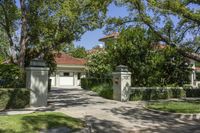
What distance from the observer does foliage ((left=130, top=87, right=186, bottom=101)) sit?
21094 mm

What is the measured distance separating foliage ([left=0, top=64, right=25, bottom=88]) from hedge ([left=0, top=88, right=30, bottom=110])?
141cm

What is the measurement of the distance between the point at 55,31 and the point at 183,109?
10390 mm

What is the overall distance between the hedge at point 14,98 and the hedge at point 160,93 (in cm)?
748

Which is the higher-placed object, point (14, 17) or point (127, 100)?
point (14, 17)

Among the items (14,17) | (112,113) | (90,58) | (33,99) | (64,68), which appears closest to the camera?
(112,113)

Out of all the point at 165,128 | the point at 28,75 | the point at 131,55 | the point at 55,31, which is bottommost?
the point at 165,128

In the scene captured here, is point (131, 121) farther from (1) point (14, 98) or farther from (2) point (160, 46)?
(2) point (160, 46)

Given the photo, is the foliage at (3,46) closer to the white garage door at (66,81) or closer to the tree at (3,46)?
the tree at (3,46)

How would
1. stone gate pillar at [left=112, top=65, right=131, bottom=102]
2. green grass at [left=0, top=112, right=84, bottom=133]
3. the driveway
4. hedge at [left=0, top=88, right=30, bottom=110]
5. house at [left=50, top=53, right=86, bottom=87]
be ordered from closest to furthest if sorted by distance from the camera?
green grass at [left=0, top=112, right=84, bottom=133] < the driveway < hedge at [left=0, top=88, right=30, bottom=110] < stone gate pillar at [left=112, top=65, right=131, bottom=102] < house at [left=50, top=53, right=86, bottom=87]

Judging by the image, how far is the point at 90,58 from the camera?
121ft

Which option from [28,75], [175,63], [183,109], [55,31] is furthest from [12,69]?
[175,63]

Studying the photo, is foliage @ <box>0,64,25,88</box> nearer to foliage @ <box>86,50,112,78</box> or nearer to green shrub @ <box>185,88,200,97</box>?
green shrub @ <box>185,88,200,97</box>

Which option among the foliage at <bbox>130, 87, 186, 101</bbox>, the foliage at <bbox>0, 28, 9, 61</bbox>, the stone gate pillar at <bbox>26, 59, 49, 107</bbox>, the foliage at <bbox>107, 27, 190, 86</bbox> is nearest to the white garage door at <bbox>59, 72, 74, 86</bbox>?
the foliage at <bbox>0, 28, 9, 61</bbox>

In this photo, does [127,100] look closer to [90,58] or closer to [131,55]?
[131,55]
